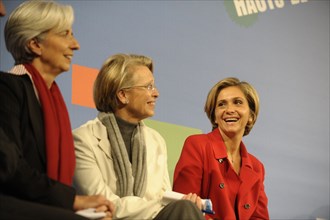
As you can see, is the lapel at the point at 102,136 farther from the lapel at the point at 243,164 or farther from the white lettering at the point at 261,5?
the white lettering at the point at 261,5

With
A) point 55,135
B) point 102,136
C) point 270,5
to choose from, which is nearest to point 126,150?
point 102,136

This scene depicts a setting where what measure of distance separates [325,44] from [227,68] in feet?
2.98

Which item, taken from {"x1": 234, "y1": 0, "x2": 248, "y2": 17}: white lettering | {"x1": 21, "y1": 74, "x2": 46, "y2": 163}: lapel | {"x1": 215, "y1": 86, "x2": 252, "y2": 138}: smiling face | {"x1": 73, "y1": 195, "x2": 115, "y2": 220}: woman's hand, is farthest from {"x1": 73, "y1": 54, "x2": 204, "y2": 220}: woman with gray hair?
{"x1": 234, "y1": 0, "x2": 248, "y2": 17}: white lettering

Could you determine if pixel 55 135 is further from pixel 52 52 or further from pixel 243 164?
pixel 243 164

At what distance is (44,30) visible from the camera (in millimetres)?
2299


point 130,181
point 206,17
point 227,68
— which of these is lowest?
point 130,181

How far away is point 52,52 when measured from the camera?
7.63 feet

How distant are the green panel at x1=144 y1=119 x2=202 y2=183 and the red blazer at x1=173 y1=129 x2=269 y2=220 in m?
0.35

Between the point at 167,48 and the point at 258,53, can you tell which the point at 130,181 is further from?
the point at 258,53

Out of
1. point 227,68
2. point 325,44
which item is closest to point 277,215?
point 227,68

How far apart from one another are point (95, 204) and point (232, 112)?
4.33 ft

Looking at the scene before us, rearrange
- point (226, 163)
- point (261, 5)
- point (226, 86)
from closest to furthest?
point (226, 163) < point (226, 86) < point (261, 5)

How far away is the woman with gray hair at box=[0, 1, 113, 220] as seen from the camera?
6.47 feet

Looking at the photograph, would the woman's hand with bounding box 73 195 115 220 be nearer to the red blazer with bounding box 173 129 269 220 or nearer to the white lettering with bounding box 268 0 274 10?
the red blazer with bounding box 173 129 269 220
